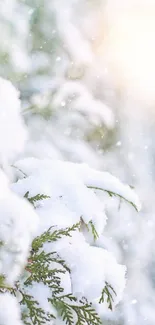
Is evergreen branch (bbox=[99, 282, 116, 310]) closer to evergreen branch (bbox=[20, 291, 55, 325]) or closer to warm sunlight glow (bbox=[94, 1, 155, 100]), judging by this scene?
evergreen branch (bbox=[20, 291, 55, 325])

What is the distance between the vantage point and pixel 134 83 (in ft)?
15.0

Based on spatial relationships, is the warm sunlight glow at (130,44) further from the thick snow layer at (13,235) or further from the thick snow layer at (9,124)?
the thick snow layer at (13,235)

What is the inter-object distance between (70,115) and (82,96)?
23 cm

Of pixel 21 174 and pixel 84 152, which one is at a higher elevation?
pixel 84 152

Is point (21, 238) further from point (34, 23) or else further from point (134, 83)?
point (134, 83)

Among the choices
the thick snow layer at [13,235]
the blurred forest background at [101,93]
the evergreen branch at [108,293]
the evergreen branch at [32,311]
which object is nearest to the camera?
the thick snow layer at [13,235]

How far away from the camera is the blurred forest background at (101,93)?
10.7ft

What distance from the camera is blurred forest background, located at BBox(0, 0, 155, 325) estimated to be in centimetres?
326

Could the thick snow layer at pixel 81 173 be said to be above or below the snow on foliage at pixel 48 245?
above

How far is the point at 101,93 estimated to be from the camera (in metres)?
4.39

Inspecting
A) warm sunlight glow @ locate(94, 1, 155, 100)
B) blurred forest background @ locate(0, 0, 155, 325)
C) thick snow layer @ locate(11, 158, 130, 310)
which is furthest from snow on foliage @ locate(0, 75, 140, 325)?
warm sunlight glow @ locate(94, 1, 155, 100)

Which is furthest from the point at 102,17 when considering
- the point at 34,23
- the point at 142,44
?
the point at 34,23

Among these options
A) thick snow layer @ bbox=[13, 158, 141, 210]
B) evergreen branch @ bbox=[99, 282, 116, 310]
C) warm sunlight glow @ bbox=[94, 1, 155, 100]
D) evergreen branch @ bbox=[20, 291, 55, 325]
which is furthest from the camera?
warm sunlight glow @ bbox=[94, 1, 155, 100]

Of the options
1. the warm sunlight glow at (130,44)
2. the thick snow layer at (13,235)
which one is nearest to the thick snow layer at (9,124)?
the thick snow layer at (13,235)
